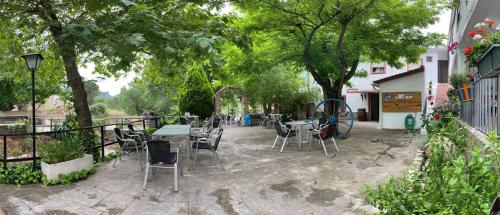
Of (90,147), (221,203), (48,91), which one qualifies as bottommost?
(221,203)

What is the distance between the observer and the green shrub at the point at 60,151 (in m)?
5.71

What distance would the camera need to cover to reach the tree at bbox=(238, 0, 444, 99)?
386 inches

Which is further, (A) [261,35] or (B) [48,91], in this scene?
(B) [48,91]

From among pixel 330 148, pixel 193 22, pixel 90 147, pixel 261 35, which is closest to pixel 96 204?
pixel 90 147

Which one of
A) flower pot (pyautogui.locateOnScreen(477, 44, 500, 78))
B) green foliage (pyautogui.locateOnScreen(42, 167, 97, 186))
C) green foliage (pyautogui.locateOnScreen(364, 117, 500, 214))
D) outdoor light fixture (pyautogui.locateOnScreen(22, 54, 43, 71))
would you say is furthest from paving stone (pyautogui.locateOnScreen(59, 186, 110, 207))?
flower pot (pyautogui.locateOnScreen(477, 44, 500, 78))

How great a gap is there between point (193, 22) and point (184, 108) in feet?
37.3

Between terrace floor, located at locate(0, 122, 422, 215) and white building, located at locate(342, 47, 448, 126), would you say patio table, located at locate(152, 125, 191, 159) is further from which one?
white building, located at locate(342, 47, 448, 126)

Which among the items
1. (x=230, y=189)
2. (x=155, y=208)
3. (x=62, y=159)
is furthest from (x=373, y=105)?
(x=155, y=208)

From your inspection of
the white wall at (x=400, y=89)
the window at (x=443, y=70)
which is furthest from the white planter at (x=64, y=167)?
the window at (x=443, y=70)

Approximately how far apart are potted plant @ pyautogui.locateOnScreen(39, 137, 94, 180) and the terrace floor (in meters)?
0.30

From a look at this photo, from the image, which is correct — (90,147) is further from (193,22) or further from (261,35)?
(261,35)

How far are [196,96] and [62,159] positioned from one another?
12.0 m

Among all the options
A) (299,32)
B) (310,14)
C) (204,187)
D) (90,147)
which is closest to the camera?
(204,187)

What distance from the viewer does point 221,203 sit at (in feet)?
15.1
